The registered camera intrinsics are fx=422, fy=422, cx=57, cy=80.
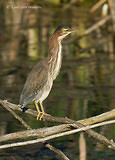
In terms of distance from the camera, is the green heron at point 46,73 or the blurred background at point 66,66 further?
the blurred background at point 66,66

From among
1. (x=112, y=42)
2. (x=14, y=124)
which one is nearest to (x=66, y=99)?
(x=14, y=124)

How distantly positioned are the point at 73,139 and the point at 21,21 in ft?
26.6

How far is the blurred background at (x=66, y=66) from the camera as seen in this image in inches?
237

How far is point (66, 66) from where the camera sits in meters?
9.98

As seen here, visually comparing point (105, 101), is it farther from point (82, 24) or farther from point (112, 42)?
point (82, 24)

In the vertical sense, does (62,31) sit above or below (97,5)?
below

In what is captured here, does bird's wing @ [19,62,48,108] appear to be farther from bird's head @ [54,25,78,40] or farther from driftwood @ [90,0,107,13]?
driftwood @ [90,0,107,13]

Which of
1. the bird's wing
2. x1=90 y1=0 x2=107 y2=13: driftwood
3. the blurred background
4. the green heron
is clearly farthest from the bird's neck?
x1=90 y1=0 x2=107 y2=13: driftwood

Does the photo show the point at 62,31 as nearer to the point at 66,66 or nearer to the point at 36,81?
the point at 36,81

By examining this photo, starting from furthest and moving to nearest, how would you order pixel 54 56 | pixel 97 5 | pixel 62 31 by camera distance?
pixel 97 5, pixel 54 56, pixel 62 31

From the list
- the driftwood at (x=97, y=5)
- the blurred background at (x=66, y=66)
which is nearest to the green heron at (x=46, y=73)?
the blurred background at (x=66, y=66)

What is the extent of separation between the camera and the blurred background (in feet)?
19.7

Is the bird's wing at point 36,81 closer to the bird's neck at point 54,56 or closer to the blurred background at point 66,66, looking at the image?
the bird's neck at point 54,56

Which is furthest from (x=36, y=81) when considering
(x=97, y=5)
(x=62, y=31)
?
(x=97, y=5)
